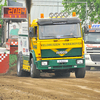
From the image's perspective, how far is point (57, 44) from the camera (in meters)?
14.0

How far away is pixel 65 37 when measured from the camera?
1419cm

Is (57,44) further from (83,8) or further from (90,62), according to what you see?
(83,8)

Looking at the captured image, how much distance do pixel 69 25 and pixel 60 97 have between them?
6148 millimetres

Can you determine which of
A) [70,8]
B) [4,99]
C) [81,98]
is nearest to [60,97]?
[81,98]

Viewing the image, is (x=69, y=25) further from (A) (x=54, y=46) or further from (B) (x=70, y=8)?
(B) (x=70, y=8)

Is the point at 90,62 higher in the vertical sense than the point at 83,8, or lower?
lower

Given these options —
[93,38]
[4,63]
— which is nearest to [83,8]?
[93,38]

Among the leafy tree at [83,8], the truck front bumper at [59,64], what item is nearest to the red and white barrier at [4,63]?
the truck front bumper at [59,64]

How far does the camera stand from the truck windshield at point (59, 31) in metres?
14.1

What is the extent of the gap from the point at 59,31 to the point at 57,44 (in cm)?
56

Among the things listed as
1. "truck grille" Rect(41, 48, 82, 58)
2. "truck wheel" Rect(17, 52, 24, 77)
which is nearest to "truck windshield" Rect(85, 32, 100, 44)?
"truck wheel" Rect(17, 52, 24, 77)

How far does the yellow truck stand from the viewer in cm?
1405

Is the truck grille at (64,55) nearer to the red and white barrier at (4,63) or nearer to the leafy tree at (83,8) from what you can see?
the red and white barrier at (4,63)

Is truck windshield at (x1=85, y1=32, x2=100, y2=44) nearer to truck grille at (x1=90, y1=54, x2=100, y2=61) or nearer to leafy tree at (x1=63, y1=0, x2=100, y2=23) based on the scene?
truck grille at (x1=90, y1=54, x2=100, y2=61)
